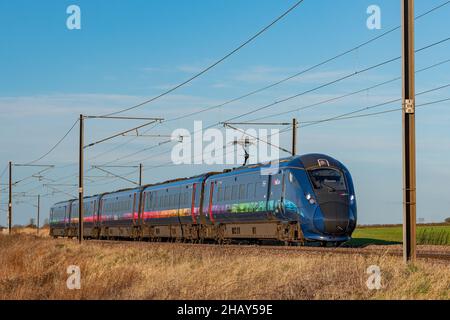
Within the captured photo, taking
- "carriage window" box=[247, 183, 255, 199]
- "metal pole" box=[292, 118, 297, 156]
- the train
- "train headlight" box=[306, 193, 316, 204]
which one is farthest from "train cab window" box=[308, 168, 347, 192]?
"metal pole" box=[292, 118, 297, 156]

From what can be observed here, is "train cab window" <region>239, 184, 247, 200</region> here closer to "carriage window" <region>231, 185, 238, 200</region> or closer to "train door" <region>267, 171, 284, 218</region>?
"carriage window" <region>231, 185, 238, 200</region>

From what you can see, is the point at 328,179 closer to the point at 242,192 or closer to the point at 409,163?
the point at 242,192

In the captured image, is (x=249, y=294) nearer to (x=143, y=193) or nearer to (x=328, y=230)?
(x=328, y=230)

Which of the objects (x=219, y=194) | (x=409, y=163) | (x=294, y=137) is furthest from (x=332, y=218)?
(x=409, y=163)

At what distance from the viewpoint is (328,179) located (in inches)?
1165

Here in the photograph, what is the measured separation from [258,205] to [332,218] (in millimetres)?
4184

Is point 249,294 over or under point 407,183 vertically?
under

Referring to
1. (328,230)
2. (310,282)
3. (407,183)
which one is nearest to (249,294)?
(310,282)

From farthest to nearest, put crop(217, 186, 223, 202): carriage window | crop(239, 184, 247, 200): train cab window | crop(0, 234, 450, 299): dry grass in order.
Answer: crop(217, 186, 223, 202): carriage window
crop(239, 184, 247, 200): train cab window
crop(0, 234, 450, 299): dry grass

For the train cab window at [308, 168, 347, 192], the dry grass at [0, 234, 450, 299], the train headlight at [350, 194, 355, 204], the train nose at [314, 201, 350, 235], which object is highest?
the train cab window at [308, 168, 347, 192]

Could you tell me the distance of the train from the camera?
2900 centimetres

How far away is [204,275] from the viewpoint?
1727 cm

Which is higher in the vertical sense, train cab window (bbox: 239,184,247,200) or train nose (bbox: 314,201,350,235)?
train cab window (bbox: 239,184,247,200)
